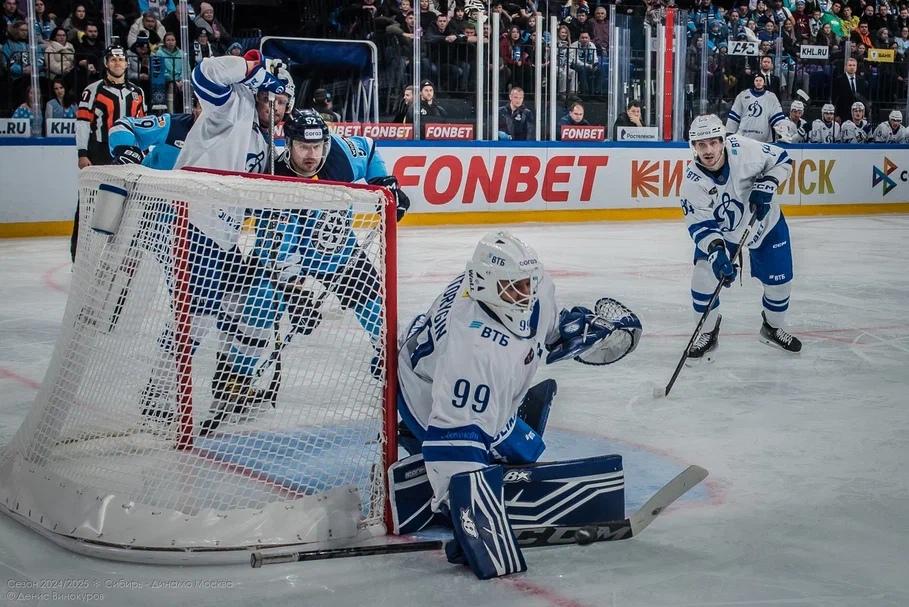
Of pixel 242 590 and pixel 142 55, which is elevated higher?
pixel 142 55

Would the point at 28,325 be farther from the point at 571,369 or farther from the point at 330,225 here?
the point at 330,225

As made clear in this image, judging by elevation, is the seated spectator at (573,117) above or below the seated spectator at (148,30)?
below

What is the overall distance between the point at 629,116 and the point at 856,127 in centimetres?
299

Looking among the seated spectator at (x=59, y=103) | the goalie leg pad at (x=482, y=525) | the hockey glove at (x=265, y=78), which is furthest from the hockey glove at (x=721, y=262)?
the seated spectator at (x=59, y=103)

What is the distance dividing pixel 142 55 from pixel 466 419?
7968mm

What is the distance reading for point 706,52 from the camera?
12.2 m

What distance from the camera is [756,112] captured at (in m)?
11.6

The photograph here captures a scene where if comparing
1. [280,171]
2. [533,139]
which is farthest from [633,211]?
[280,171]

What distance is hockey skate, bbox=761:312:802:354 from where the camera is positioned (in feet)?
16.8

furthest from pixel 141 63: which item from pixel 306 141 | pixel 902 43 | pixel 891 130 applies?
pixel 902 43

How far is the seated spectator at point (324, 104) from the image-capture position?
1028cm

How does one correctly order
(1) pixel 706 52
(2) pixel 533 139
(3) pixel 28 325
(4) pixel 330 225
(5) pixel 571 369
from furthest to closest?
(1) pixel 706 52, (2) pixel 533 139, (3) pixel 28 325, (5) pixel 571 369, (4) pixel 330 225

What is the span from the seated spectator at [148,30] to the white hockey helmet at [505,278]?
7911 mm

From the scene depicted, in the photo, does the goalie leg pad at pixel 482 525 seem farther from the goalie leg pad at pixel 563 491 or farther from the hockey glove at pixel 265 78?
the hockey glove at pixel 265 78
